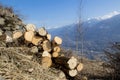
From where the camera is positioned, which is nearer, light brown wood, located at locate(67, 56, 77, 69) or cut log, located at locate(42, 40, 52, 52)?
light brown wood, located at locate(67, 56, 77, 69)

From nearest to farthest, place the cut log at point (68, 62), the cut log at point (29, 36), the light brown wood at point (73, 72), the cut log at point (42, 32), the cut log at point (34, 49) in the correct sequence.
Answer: the cut log at point (68, 62) < the light brown wood at point (73, 72) < the cut log at point (34, 49) < the cut log at point (29, 36) < the cut log at point (42, 32)

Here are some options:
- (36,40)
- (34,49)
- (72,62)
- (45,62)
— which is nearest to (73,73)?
(72,62)

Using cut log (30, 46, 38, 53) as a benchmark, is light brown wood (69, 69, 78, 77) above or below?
below

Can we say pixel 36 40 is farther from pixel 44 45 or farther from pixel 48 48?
pixel 48 48

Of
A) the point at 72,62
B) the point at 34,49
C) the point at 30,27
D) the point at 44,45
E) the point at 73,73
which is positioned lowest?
the point at 73,73

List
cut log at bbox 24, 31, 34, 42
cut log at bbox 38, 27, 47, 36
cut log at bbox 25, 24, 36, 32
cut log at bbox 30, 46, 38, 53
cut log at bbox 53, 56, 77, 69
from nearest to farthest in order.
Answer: cut log at bbox 53, 56, 77, 69 < cut log at bbox 30, 46, 38, 53 < cut log at bbox 24, 31, 34, 42 < cut log at bbox 38, 27, 47, 36 < cut log at bbox 25, 24, 36, 32

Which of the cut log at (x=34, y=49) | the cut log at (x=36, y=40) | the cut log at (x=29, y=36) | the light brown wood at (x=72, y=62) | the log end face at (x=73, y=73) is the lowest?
the log end face at (x=73, y=73)

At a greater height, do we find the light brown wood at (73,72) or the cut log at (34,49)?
the cut log at (34,49)

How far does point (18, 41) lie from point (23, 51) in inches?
34.0

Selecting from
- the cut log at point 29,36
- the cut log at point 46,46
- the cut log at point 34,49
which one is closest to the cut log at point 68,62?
the cut log at point 46,46

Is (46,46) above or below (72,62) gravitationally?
above

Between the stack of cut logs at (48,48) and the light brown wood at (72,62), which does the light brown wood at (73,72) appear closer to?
the stack of cut logs at (48,48)

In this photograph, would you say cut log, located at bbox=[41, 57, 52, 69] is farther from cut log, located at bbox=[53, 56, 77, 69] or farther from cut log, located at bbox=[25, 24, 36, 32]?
cut log, located at bbox=[25, 24, 36, 32]

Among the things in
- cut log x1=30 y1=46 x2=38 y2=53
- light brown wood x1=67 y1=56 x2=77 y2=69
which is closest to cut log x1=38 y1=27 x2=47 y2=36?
cut log x1=30 y1=46 x2=38 y2=53
